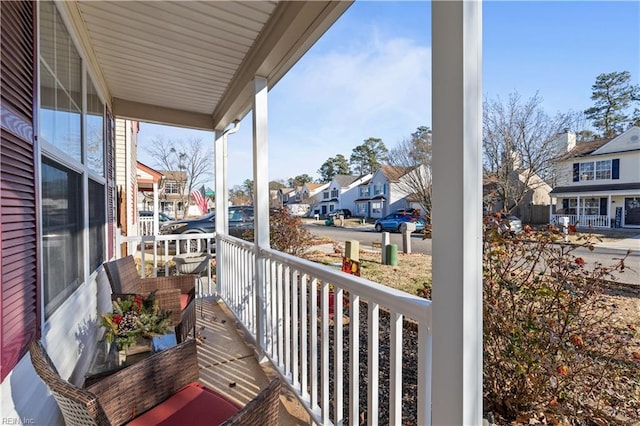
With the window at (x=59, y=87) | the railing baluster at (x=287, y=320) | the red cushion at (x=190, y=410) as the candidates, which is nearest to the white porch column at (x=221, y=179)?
the window at (x=59, y=87)

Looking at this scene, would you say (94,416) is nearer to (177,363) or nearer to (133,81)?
(177,363)

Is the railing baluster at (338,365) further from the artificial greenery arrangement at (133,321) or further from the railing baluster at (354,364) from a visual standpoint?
the artificial greenery arrangement at (133,321)

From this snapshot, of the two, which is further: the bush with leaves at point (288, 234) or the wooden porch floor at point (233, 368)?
the bush with leaves at point (288, 234)

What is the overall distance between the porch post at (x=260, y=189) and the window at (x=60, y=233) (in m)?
1.30

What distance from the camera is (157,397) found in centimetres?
138

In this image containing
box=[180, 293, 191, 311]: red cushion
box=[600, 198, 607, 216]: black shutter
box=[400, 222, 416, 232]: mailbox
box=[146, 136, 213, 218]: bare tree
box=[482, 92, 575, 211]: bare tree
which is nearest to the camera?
box=[600, 198, 607, 216]: black shutter

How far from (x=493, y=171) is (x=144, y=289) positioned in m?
3.19

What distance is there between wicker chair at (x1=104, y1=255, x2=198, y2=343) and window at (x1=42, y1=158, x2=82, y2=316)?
18.6 inches

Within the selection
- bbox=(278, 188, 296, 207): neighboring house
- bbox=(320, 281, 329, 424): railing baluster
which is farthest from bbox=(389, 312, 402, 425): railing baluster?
bbox=(278, 188, 296, 207): neighboring house

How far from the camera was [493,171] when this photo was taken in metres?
1.42

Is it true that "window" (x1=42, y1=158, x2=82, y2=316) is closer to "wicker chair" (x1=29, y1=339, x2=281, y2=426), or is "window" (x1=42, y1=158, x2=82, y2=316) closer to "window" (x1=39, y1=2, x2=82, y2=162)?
"window" (x1=39, y1=2, x2=82, y2=162)

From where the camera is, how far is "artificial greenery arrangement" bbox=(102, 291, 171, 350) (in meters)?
1.92

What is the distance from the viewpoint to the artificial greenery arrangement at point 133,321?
1924 mm

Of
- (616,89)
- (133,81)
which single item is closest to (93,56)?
(133,81)
